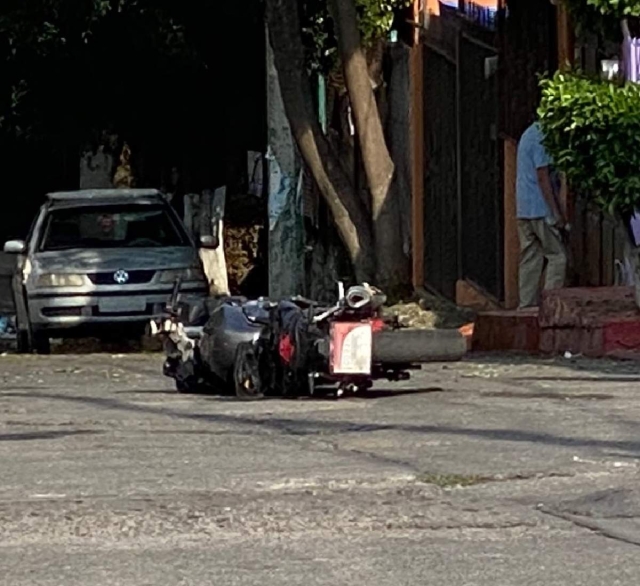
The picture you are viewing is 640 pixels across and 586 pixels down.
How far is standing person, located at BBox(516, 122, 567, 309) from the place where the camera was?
15.8 meters

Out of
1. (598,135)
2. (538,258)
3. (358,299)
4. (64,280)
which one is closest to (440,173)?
(64,280)

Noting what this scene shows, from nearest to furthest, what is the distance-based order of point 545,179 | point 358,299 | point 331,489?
point 331,489, point 358,299, point 545,179

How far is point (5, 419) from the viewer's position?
1109 centimetres

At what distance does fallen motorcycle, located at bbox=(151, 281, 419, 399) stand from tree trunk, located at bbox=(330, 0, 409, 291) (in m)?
6.53

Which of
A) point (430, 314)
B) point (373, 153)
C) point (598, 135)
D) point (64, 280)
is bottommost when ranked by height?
point (430, 314)

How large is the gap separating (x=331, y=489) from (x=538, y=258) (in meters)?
8.51

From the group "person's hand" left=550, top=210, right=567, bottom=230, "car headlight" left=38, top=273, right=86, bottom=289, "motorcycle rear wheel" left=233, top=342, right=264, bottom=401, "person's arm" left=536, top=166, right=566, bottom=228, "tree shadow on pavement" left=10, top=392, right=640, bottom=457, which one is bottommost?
"tree shadow on pavement" left=10, top=392, right=640, bottom=457

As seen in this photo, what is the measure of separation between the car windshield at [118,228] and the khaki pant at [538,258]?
475cm

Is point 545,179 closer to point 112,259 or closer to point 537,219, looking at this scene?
point 537,219

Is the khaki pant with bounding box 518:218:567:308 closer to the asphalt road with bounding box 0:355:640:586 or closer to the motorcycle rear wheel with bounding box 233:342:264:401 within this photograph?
the asphalt road with bounding box 0:355:640:586

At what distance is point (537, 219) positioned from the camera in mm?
16094

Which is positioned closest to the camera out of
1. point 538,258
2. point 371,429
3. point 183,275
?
point 371,429

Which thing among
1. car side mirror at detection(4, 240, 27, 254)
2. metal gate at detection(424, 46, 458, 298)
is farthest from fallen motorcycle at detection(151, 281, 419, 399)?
metal gate at detection(424, 46, 458, 298)

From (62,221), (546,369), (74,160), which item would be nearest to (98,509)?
(546,369)
